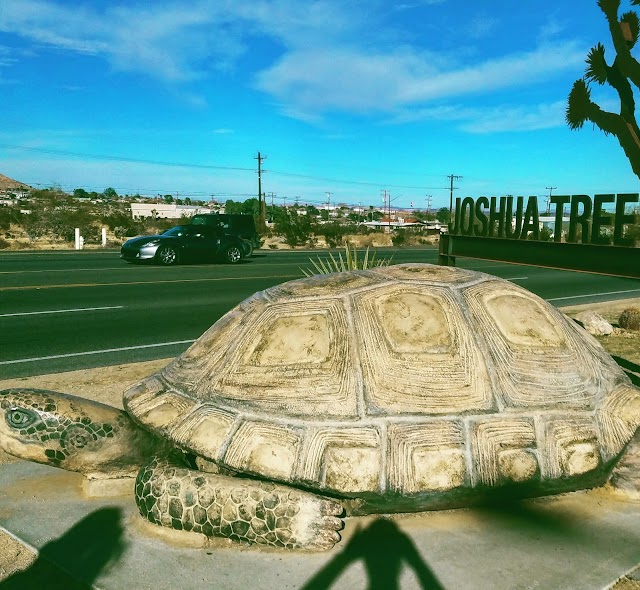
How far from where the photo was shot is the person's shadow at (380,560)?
106 inches

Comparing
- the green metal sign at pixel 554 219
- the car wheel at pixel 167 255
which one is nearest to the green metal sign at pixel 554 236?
the green metal sign at pixel 554 219

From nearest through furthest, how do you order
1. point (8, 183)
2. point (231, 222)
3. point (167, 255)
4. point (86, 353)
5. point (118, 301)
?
point (86, 353) < point (118, 301) < point (167, 255) < point (231, 222) < point (8, 183)

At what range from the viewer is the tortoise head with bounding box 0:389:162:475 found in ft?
9.84

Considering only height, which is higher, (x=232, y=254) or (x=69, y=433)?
(x=69, y=433)

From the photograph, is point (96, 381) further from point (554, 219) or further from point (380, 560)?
point (554, 219)

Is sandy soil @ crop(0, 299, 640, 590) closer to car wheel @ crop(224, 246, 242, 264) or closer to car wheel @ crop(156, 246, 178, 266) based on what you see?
car wheel @ crop(156, 246, 178, 266)

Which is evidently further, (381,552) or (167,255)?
(167,255)

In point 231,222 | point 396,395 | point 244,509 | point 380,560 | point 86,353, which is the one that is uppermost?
point 231,222

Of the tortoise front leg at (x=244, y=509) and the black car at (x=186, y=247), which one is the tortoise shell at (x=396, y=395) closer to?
the tortoise front leg at (x=244, y=509)

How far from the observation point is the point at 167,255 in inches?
789

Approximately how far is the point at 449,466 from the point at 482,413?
33 centimetres

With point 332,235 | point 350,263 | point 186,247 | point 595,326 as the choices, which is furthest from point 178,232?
point 332,235

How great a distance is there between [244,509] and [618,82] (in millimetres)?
11585

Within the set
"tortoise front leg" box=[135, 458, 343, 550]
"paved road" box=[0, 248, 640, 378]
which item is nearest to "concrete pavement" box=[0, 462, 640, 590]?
"tortoise front leg" box=[135, 458, 343, 550]
